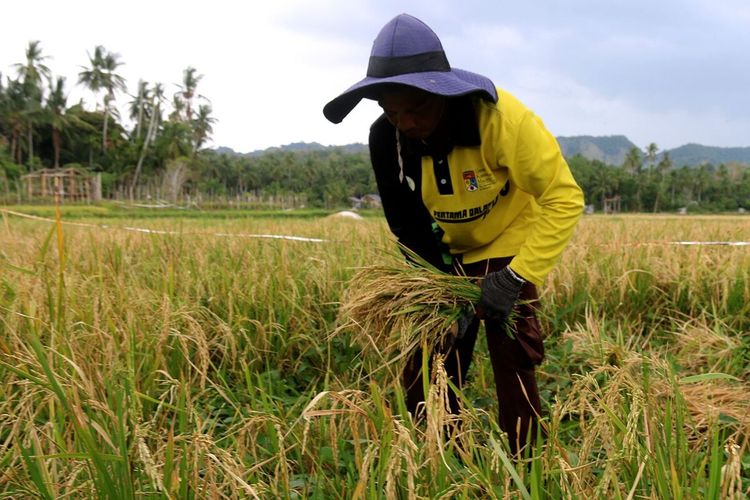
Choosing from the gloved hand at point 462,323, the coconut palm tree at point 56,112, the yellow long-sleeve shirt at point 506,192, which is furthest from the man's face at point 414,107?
the coconut palm tree at point 56,112

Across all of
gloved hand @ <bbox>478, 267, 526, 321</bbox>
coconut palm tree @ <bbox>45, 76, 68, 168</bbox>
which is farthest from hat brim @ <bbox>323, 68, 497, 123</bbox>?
coconut palm tree @ <bbox>45, 76, 68, 168</bbox>

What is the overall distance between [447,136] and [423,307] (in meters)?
0.50

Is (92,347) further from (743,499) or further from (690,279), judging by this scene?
(690,279)

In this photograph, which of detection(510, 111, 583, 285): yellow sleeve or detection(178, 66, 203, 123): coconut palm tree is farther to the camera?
detection(178, 66, 203, 123): coconut palm tree

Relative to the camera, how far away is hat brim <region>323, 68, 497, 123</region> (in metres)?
1.32

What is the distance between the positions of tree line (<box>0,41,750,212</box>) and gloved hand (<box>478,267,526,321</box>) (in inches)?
1025

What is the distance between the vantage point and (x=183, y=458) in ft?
3.20

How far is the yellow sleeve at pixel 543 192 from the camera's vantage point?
1401 millimetres

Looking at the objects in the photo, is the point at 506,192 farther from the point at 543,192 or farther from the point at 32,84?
the point at 32,84

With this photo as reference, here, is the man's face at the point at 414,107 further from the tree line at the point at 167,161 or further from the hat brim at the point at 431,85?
the tree line at the point at 167,161

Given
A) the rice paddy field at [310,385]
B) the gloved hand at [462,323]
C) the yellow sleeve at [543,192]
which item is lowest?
the rice paddy field at [310,385]

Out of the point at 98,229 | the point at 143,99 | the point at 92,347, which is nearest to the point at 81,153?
the point at 143,99

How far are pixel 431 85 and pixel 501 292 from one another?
1.89 feet

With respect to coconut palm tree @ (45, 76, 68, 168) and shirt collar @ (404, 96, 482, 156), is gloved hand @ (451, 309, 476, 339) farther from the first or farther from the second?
coconut palm tree @ (45, 76, 68, 168)
